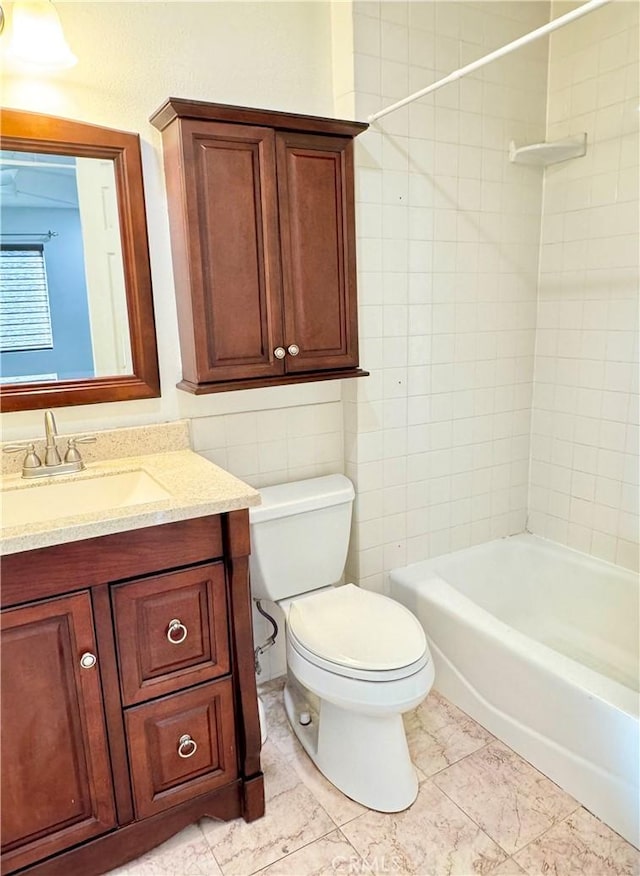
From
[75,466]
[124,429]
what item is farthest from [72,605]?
[124,429]

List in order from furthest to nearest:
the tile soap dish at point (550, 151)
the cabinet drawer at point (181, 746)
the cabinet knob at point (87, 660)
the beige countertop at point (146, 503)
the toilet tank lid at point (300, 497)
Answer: the tile soap dish at point (550, 151)
the toilet tank lid at point (300, 497)
the cabinet drawer at point (181, 746)
the cabinet knob at point (87, 660)
the beige countertop at point (146, 503)

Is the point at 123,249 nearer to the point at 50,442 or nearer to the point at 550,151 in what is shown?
the point at 50,442

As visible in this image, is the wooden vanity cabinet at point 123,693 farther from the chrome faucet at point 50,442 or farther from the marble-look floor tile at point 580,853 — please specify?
the marble-look floor tile at point 580,853

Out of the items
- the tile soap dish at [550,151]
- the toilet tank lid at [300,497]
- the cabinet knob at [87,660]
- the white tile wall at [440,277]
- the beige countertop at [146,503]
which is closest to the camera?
the beige countertop at [146,503]

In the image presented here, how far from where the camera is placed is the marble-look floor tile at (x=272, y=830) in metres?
1.49

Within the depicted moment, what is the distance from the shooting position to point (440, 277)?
7.04ft

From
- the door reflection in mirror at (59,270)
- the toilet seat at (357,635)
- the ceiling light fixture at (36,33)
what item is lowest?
the toilet seat at (357,635)

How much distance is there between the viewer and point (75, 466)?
1.61 metres

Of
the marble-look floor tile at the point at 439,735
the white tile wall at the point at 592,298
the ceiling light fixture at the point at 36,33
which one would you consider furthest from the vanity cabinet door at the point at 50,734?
the white tile wall at the point at 592,298

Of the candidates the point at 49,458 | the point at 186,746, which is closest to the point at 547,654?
the point at 186,746

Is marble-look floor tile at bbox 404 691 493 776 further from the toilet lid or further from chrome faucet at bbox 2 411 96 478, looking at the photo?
chrome faucet at bbox 2 411 96 478

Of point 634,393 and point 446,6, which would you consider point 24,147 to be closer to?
point 446,6

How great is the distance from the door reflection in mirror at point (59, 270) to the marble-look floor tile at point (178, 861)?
126 centimetres

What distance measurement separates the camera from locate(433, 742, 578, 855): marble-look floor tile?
5.10ft
